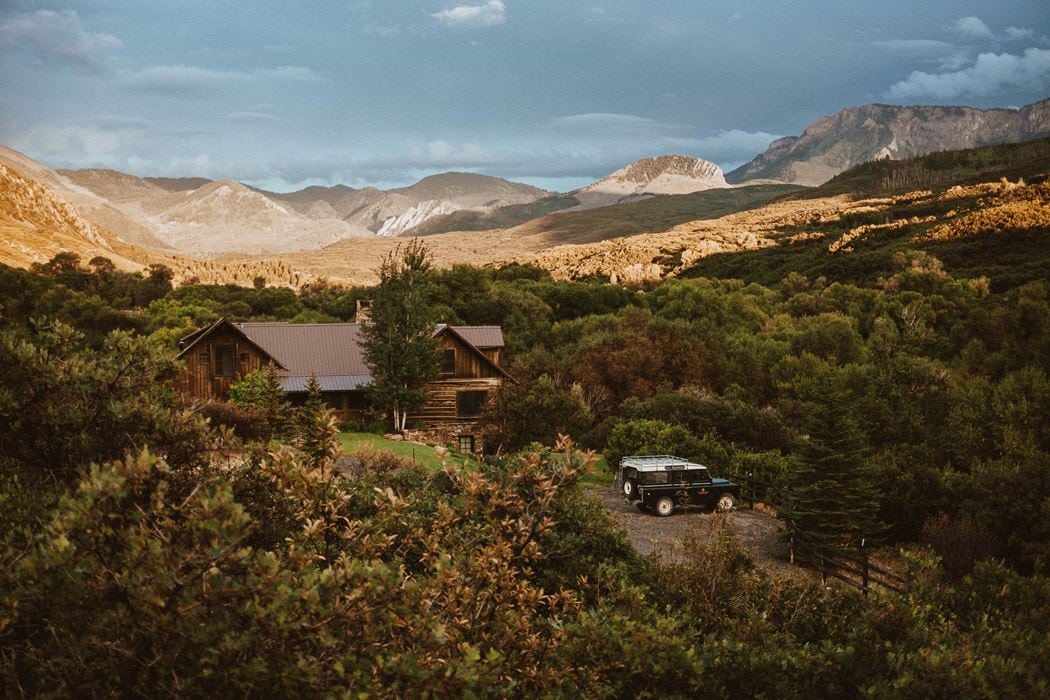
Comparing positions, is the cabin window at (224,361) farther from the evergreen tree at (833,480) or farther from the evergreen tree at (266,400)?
the evergreen tree at (833,480)

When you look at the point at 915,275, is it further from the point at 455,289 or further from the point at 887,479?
the point at 887,479

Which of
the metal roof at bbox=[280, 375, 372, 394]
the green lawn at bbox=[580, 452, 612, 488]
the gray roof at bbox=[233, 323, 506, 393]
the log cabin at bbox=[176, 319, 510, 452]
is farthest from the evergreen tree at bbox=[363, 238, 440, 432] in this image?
the green lawn at bbox=[580, 452, 612, 488]

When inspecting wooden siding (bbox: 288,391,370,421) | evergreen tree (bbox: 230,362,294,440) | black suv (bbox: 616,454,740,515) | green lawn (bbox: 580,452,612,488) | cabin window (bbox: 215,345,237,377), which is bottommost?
green lawn (bbox: 580,452,612,488)

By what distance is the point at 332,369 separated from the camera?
41.0 meters

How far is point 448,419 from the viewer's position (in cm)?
3934

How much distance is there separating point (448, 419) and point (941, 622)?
32626 millimetres

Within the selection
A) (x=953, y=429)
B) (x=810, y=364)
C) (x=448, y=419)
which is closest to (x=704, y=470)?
(x=953, y=429)

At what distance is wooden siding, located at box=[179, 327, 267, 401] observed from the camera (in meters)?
36.2

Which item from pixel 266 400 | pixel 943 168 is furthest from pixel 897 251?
pixel 943 168

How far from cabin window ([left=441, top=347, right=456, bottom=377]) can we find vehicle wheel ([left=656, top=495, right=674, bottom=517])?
57.3 feet

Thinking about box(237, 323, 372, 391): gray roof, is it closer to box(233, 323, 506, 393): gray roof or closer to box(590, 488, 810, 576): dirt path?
box(233, 323, 506, 393): gray roof

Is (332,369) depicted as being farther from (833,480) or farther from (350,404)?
(833,480)

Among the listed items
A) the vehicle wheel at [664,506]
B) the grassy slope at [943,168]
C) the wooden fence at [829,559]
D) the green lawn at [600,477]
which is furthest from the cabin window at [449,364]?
the grassy slope at [943,168]

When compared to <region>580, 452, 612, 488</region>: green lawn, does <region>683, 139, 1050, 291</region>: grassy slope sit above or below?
above
